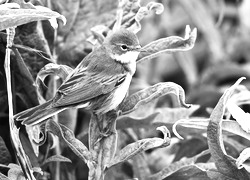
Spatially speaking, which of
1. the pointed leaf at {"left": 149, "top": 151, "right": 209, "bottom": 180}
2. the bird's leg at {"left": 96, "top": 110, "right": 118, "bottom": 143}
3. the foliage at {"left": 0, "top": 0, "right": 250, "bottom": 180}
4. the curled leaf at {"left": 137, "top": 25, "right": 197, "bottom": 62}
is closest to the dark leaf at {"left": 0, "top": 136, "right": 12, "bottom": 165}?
the foliage at {"left": 0, "top": 0, "right": 250, "bottom": 180}

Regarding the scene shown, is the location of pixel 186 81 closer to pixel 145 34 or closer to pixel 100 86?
pixel 145 34

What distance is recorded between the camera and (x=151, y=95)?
8.13ft

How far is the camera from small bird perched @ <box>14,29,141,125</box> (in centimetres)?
257

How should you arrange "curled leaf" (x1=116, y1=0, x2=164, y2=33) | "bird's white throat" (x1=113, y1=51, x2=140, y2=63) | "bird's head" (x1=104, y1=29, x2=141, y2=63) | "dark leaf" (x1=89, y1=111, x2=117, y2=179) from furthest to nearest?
"bird's white throat" (x1=113, y1=51, x2=140, y2=63) → "bird's head" (x1=104, y1=29, x2=141, y2=63) → "curled leaf" (x1=116, y1=0, x2=164, y2=33) → "dark leaf" (x1=89, y1=111, x2=117, y2=179)

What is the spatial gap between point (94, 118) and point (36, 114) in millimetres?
331

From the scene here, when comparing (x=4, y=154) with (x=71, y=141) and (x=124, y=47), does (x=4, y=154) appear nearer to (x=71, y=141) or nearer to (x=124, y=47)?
(x=71, y=141)

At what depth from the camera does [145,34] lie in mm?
5328

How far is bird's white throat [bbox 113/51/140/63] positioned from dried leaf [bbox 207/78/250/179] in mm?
799

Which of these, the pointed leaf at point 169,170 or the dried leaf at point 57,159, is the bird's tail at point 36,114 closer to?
the dried leaf at point 57,159

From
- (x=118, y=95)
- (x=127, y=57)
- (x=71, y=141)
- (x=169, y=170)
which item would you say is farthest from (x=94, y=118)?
(x=127, y=57)

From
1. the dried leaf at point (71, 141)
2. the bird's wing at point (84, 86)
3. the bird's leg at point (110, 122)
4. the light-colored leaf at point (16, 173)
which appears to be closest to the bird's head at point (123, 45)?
the bird's wing at point (84, 86)

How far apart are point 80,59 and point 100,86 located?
0.25 meters

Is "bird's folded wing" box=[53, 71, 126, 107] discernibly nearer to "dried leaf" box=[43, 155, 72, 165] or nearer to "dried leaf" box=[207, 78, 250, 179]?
"dried leaf" box=[43, 155, 72, 165]

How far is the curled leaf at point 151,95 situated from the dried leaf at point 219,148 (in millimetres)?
164
